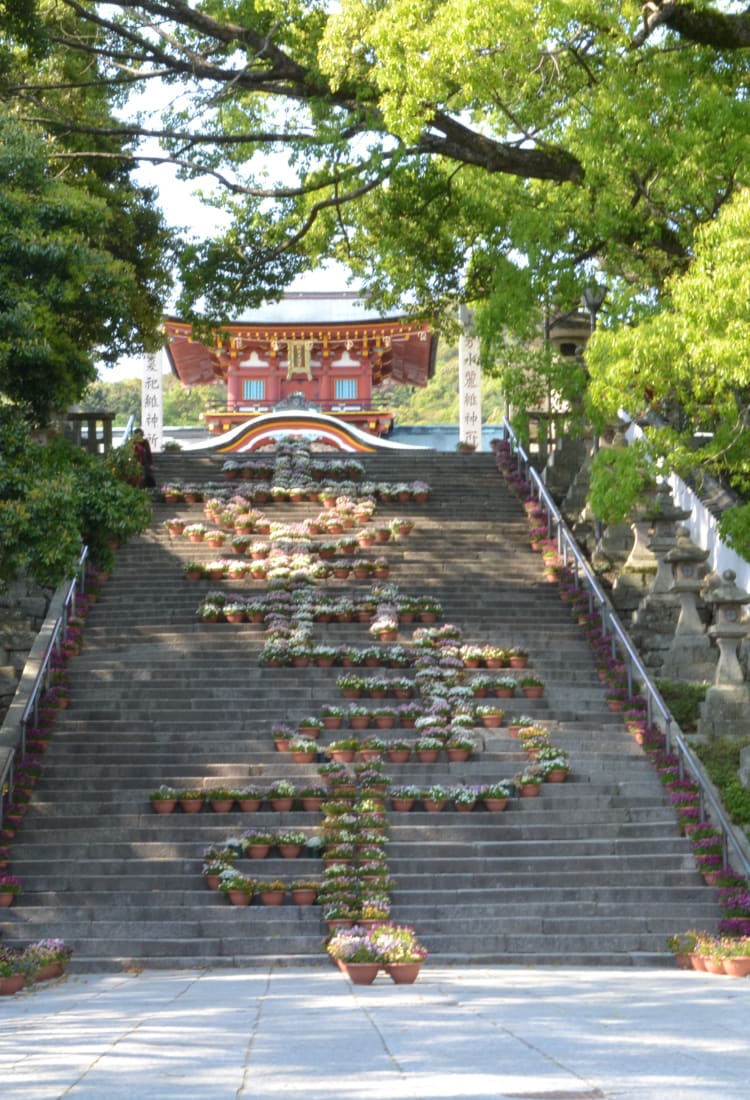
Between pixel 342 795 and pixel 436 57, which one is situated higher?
pixel 436 57

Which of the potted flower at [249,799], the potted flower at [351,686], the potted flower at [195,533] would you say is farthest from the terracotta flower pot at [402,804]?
the potted flower at [195,533]

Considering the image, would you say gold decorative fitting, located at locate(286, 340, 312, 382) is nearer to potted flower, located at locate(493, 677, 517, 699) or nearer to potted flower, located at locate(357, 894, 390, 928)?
potted flower, located at locate(493, 677, 517, 699)

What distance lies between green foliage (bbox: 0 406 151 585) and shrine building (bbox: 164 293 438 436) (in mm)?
20522

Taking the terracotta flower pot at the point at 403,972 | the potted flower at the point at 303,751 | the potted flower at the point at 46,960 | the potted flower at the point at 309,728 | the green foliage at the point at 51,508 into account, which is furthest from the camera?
Answer: the potted flower at the point at 309,728

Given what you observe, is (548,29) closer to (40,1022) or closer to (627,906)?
(627,906)

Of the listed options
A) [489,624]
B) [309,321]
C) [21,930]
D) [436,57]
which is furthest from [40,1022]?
[309,321]

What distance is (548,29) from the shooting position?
1505cm

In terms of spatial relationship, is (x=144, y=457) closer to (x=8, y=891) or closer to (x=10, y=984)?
(x=8, y=891)

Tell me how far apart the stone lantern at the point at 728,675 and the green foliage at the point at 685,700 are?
261mm

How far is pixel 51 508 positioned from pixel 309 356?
2415 centimetres

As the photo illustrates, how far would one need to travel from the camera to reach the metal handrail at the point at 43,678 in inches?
602

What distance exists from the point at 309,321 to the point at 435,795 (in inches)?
898

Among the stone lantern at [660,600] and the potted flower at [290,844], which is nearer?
the potted flower at [290,844]

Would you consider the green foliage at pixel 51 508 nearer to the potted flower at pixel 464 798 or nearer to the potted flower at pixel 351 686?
the potted flower at pixel 351 686
